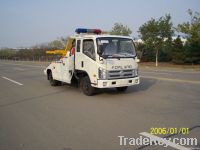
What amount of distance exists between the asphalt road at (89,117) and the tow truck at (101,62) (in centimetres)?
59

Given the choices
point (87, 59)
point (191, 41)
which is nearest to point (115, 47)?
point (87, 59)

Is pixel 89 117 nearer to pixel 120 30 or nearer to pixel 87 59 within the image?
pixel 87 59

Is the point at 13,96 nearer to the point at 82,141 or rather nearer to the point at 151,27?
the point at 82,141

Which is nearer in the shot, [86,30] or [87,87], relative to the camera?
[87,87]

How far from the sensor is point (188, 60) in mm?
34969

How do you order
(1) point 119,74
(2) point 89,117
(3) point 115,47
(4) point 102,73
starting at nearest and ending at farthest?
(2) point 89,117, (4) point 102,73, (1) point 119,74, (3) point 115,47

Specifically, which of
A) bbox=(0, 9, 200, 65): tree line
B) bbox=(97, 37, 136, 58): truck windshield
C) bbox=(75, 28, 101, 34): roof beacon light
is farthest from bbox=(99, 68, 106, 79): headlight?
bbox=(0, 9, 200, 65): tree line

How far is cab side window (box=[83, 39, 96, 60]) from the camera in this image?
10194mm

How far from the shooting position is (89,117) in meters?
7.36

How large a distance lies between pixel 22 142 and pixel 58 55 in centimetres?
791

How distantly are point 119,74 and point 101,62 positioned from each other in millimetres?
859

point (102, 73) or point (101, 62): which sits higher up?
point (101, 62)

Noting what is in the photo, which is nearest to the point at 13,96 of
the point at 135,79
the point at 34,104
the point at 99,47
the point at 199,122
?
the point at 34,104

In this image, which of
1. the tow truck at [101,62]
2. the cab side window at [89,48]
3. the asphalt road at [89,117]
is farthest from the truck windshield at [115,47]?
the asphalt road at [89,117]
